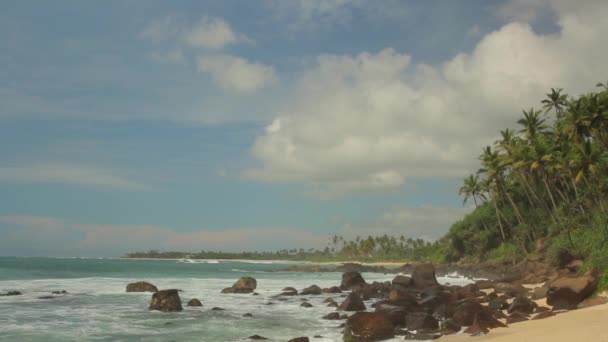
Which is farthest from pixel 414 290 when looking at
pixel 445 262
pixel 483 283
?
pixel 445 262

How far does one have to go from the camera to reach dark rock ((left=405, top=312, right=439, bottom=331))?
758 inches

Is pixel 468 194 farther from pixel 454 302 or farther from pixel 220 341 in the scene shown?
pixel 220 341

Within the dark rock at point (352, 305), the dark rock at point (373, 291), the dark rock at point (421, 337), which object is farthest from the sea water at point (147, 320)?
the dark rock at point (421, 337)

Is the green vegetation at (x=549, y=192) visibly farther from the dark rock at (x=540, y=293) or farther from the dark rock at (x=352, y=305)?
the dark rock at (x=352, y=305)

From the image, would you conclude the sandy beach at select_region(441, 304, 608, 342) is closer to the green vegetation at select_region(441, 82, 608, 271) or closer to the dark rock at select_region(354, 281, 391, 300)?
the green vegetation at select_region(441, 82, 608, 271)

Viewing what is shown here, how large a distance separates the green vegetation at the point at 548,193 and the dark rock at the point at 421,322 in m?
8.14

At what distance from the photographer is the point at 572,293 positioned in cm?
2080

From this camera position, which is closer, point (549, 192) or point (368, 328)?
point (368, 328)

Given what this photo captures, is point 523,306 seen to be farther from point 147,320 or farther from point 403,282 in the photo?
point 147,320

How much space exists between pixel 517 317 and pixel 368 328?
629 cm

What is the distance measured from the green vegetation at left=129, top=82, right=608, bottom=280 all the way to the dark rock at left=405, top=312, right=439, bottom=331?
814 cm

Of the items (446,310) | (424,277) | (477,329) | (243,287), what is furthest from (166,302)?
(424,277)

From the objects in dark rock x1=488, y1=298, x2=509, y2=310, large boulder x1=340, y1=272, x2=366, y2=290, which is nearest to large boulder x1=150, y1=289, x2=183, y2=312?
dark rock x1=488, y1=298, x2=509, y2=310

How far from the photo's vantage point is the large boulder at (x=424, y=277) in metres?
37.2
